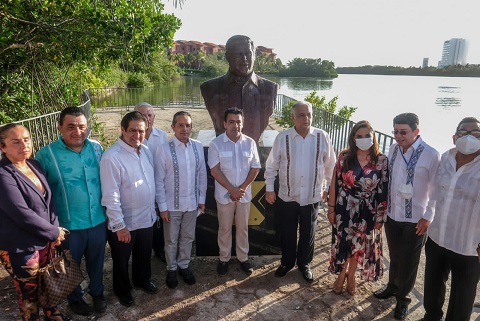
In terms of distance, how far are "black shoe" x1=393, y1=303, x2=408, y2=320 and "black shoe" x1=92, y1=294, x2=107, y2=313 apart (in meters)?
2.44

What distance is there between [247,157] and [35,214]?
5.78 feet

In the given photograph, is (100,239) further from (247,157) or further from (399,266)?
(399,266)

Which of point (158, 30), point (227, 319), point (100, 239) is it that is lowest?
point (227, 319)

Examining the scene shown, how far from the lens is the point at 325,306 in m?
2.95

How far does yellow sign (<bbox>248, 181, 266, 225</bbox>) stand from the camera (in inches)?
142

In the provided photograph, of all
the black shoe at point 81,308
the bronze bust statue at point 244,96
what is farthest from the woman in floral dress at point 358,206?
the black shoe at point 81,308

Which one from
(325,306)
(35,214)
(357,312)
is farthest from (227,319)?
(35,214)

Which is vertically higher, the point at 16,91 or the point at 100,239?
the point at 16,91

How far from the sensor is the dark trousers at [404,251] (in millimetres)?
2730

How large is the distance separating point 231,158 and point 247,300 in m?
1.29

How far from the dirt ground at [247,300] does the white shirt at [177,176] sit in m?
0.81

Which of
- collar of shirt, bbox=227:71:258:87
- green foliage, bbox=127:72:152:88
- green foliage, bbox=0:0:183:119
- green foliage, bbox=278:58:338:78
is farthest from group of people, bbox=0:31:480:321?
green foliage, bbox=278:58:338:78

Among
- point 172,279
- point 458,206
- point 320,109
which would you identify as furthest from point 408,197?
point 320,109

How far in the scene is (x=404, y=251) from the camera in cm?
277
